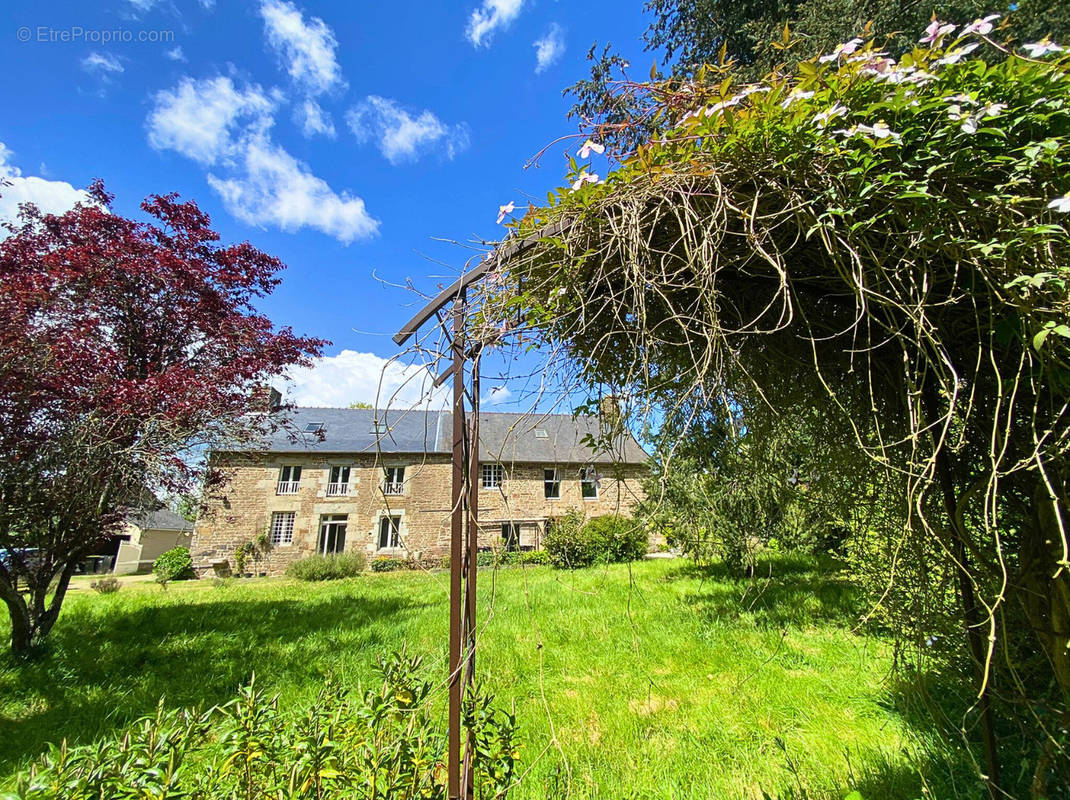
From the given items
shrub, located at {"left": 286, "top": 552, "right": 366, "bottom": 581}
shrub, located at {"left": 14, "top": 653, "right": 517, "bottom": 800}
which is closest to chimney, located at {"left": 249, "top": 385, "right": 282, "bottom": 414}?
shrub, located at {"left": 14, "top": 653, "right": 517, "bottom": 800}

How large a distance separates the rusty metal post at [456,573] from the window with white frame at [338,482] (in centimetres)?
1973

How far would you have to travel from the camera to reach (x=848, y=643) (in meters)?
4.82

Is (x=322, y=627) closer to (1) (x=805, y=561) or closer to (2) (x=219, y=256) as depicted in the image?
(2) (x=219, y=256)

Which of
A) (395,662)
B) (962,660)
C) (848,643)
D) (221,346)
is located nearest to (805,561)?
(848,643)

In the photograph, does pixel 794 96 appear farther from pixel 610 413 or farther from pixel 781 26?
pixel 781 26

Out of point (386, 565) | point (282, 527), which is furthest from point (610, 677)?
point (282, 527)

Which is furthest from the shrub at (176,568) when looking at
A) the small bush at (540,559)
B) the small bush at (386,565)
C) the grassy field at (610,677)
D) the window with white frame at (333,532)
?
the small bush at (540,559)

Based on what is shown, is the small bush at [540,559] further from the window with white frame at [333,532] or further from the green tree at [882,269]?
the green tree at [882,269]

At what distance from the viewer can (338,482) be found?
19.5 meters

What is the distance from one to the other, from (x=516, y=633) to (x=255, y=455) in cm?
469

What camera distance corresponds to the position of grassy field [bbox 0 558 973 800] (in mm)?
2713

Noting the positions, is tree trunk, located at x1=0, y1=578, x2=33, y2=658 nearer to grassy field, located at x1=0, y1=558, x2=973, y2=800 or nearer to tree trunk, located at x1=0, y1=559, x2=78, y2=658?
tree trunk, located at x1=0, y1=559, x2=78, y2=658

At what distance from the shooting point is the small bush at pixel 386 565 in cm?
1803

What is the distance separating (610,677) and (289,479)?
1827 centimetres
